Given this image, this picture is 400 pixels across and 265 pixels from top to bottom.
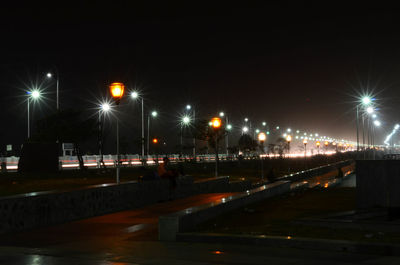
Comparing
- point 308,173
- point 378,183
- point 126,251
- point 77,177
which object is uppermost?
point 378,183

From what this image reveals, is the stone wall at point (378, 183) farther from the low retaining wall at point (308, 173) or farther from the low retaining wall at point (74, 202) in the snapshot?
the low retaining wall at point (308, 173)

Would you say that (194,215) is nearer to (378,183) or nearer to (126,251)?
(126,251)

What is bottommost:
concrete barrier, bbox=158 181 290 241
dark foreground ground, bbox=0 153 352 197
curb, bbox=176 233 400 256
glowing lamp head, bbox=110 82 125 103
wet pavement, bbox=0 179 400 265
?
wet pavement, bbox=0 179 400 265

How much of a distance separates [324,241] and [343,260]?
0.92 metres

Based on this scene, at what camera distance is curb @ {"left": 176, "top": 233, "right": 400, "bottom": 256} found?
28.7 ft

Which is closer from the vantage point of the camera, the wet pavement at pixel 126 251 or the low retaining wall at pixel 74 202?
the wet pavement at pixel 126 251

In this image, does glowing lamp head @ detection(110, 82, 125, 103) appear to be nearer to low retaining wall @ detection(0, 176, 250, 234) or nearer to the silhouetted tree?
low retaining wall @ detection(0, 176, 250, 234)

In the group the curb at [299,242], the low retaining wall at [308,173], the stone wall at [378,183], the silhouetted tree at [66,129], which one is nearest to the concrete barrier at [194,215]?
the curb at [299,242]

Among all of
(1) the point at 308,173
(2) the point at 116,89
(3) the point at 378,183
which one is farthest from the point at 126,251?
(1) the point at 308,173

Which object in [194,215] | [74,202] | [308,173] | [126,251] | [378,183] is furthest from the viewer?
[308,173]

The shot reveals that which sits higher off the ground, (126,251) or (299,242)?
(299,242)

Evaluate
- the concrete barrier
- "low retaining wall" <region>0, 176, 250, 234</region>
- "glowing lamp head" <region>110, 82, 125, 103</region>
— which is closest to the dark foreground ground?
"low retaining wall" <region>0, 176, 250, 234</region>

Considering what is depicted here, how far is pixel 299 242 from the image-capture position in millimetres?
9320

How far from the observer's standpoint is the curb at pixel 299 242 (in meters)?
8.73
